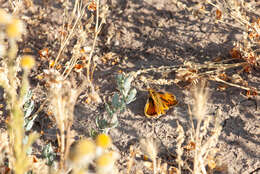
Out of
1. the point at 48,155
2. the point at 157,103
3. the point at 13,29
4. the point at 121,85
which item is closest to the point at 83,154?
the point at 13,29

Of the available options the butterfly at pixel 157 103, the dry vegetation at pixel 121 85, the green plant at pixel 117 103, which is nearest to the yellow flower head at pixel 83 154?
the dry vegetation at pixel 121 85

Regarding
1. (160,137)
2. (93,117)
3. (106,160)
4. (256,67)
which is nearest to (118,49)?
(93,117)

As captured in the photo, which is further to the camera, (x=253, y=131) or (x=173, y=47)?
(x=173, y=47)

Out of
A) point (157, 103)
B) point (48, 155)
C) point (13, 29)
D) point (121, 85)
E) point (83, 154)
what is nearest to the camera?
point (83, 154)

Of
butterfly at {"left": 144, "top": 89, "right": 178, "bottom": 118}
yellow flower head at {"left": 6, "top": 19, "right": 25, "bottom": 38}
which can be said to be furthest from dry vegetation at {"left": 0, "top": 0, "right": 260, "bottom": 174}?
yellow flower head at {"left": 6, "top": 19, "right": 25, "bottom": 38}

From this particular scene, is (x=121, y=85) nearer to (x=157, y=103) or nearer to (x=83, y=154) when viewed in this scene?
(x=157, y=103)

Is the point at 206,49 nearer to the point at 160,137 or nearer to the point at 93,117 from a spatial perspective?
the point at 160,137

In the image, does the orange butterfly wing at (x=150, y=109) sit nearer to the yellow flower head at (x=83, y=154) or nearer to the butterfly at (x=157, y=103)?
the butterfly at (x=157, y=103)

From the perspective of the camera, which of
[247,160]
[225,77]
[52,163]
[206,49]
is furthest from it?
[206,49]
